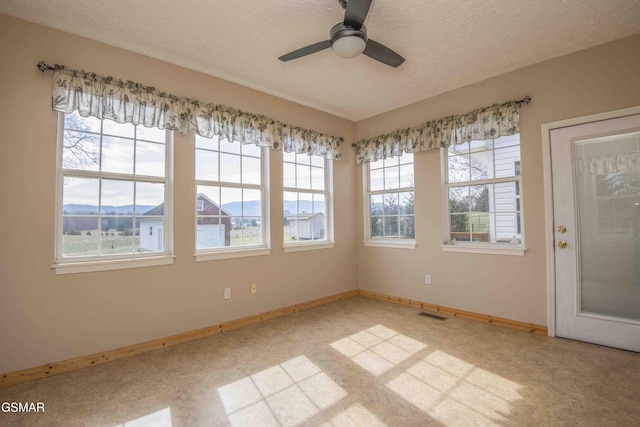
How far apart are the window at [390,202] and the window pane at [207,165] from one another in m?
2.42

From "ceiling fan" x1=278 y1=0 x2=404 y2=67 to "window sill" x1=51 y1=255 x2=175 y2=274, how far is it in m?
2.25

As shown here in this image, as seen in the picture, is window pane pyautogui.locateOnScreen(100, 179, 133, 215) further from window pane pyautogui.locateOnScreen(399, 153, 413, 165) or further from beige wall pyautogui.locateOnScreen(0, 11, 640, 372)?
window pane pyautogui.locateOnScreen(399, 153, 413, 165)

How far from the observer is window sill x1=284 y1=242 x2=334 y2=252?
4.00 metres

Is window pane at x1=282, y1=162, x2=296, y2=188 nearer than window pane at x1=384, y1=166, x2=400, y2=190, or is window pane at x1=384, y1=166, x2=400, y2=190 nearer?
window pane at x1=282, y1=162, x2=296, y2=188

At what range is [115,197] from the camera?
279 cm

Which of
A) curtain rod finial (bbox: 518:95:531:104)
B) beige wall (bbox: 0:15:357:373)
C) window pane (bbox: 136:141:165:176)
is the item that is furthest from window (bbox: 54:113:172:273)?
curtain rod finial (bbox: 518:95:531:104)

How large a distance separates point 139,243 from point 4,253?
2.96 feet

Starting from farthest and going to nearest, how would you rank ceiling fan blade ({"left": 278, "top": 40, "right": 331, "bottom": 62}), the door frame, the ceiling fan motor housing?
the door frame
ceiling fan blade ({"left": 278, "top": 40, "right": 331, "bottom": 62})
the ceiling fan motor housing

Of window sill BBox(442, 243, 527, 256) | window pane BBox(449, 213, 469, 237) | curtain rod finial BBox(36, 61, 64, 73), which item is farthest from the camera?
window pane BBox(449, 213, 469, 237)

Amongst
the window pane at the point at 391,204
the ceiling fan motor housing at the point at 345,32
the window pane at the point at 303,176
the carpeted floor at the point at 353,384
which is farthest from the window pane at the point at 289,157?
the carpeted floor at the point at 353,384

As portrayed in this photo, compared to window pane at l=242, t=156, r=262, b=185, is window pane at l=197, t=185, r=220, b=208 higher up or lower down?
lower down

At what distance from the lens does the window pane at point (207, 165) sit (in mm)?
3282

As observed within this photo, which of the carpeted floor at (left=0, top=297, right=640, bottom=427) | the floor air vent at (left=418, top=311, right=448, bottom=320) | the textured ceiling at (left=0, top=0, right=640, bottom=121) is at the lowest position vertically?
the carpeted floor at (left=0, top=297, right=640, bottom=427)

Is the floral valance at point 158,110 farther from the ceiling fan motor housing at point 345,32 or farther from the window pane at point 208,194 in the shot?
the ceiling fan motor housing at point 345,32
